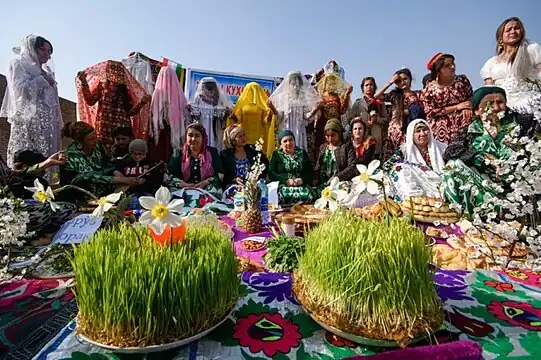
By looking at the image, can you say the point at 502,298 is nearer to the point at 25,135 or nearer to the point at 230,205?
the point at 230,205

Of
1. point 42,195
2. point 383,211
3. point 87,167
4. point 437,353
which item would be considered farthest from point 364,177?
point 87,167

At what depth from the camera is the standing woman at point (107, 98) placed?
13.5ft

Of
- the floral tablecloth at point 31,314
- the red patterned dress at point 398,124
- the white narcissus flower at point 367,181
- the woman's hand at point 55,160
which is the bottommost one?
the floral tablecloth at point 31,314

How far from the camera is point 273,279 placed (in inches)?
36.4

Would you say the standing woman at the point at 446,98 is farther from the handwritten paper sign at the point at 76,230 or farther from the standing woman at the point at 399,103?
the handwritten paper sign at the point at 76,230

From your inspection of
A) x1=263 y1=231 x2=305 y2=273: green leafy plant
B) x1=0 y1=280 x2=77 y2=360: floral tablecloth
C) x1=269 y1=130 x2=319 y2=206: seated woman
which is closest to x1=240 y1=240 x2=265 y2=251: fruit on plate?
x1=263 y1=231 x2=305 y2=273: green leafy plant

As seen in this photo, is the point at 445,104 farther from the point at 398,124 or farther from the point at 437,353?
the point at 437,353

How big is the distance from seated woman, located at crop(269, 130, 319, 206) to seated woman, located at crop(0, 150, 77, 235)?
2.09m

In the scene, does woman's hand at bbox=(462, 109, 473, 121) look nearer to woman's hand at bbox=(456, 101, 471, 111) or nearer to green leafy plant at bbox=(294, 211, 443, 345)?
woman's hand at bbox=(456, 101, 471, 111)

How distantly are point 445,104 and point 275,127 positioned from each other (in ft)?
7.78

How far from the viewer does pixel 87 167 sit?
313cm

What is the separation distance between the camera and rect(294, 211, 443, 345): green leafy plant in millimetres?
631

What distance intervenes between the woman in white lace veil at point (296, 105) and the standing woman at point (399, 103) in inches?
45.3

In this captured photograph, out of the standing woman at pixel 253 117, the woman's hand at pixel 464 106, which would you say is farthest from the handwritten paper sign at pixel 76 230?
the woman's hand at pixel 464 106
